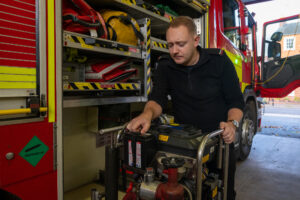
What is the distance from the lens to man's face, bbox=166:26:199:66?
1679mm

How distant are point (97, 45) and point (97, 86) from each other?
13.2 inches

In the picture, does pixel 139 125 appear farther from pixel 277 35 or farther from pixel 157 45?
pixel 277 35

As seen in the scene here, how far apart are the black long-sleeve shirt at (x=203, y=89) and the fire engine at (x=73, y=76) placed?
0.44 metres

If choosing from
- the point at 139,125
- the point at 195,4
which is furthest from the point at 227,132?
the point at 195,4

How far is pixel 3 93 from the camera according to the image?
4.16 ft

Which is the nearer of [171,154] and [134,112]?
[171,154]

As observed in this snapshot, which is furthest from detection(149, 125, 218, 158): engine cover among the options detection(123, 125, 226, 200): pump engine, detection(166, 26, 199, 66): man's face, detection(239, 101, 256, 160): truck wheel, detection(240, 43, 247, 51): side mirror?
detection(240, 43, 247, 51): side mirror

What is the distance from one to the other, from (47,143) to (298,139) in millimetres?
6280

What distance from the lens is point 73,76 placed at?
230cm

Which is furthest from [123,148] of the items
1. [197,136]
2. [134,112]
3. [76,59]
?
[134,112]

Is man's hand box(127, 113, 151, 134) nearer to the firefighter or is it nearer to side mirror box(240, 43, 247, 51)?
the firefighter

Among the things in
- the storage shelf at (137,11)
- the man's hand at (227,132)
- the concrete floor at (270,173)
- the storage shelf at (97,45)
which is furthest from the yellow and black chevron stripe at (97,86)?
the concrete floor at (270,173)

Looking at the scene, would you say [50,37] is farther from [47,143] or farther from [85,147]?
[85,147]

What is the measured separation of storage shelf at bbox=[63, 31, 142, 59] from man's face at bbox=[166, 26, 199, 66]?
1.82 feet
